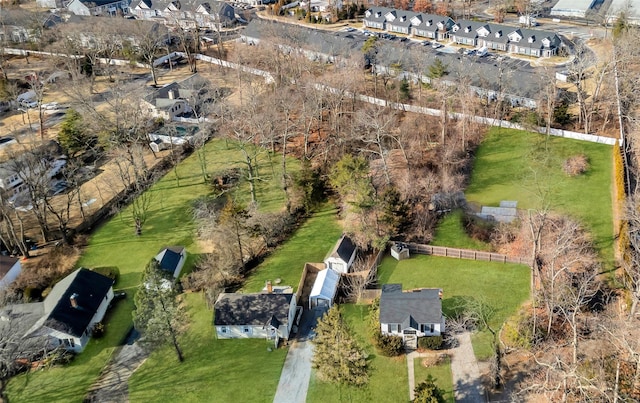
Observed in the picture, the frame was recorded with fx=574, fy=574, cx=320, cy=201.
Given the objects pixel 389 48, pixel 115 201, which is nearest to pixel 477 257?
pixel 115 201

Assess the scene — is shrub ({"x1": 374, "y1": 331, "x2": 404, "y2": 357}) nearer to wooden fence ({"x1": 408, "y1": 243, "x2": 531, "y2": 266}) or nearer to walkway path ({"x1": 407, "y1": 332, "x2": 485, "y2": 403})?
walkway path ({"x1": 407, "y1": 332, "x2": 485, "y2": 403})

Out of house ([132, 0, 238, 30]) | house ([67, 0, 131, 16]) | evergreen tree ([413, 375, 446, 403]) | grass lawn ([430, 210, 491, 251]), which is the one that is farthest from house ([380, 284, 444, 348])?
house ([67, 0, 131, 16])

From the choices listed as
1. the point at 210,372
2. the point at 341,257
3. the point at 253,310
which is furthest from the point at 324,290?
the point at 210,372

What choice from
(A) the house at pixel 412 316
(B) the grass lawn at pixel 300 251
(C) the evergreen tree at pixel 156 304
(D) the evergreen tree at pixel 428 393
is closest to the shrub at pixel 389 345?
(A) the house at pixel 412 316

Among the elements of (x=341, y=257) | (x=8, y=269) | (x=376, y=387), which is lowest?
(x=376, y=387)

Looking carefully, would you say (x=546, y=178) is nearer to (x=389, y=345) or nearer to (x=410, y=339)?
(x=410, y=339)

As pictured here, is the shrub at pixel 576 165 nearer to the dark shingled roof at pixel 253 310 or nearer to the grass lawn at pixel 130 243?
the grass lawn at pixel 130 243
